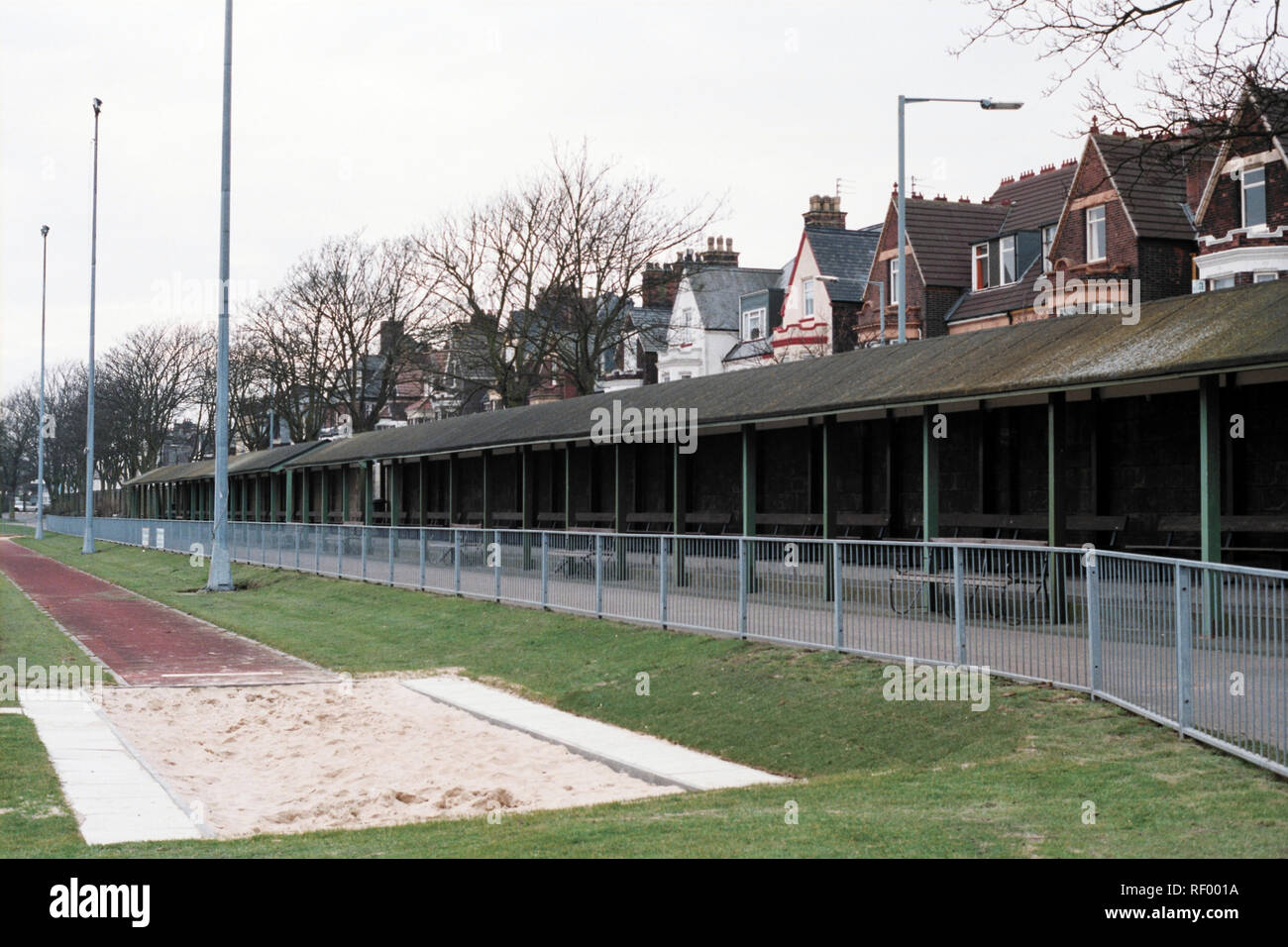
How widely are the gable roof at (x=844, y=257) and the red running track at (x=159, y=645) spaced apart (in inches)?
1250

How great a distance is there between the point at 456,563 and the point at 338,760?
516 inches

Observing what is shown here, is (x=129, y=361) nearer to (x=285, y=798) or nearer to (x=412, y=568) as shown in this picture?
(x=412, y=568)

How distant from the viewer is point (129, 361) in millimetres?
93125

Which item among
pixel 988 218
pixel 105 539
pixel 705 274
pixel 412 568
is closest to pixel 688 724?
pixel 412 568

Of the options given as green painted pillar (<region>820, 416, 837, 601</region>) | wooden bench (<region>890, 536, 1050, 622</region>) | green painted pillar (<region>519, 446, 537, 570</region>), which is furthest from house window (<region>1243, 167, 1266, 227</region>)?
wooden bench (<region>890, 536, 1050, 622</region>)

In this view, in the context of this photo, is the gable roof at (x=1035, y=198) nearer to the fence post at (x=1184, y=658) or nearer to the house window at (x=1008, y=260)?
the house window at (x=1008, y=260)

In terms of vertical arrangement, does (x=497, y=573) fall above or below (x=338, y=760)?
above

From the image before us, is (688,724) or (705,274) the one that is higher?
(705,274)

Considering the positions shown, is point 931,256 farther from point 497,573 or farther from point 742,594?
point 742,594

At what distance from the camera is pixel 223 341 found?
31.7 metres

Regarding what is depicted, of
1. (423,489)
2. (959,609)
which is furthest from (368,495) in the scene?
(959,609)

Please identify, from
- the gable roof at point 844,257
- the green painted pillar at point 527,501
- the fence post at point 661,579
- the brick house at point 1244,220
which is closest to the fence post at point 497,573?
the green painted pillar at point 527,501
